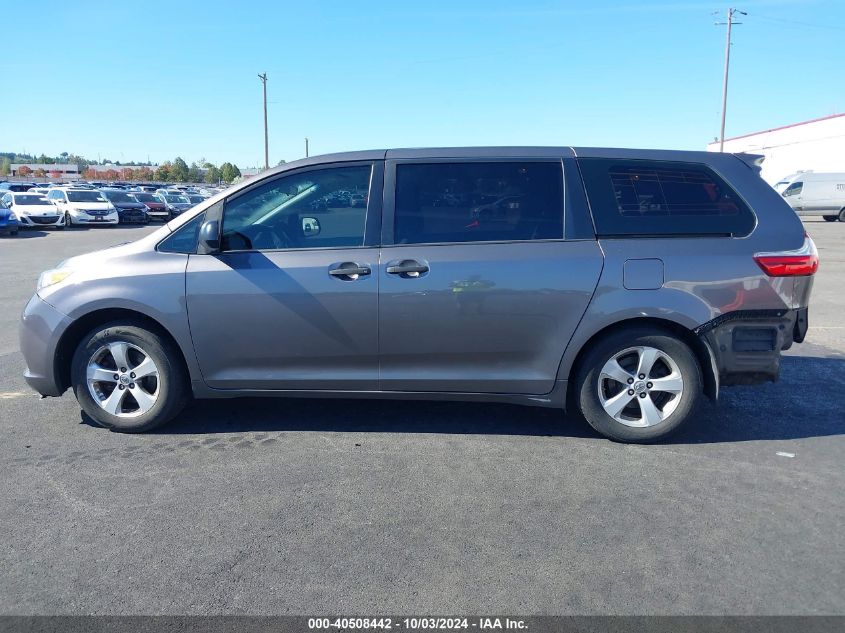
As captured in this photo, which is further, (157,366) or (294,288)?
(157,366)

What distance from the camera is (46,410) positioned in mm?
5254

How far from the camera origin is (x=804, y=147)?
45531mm

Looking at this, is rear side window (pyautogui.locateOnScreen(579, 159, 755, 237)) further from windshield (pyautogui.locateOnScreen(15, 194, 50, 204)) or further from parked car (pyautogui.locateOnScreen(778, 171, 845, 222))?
parked car (pyautogui.locateOnScreen(778, 171, 845, 222))

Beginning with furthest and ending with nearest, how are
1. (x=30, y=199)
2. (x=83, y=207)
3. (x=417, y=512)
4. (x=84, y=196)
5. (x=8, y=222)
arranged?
(x=84, y=196)
(x=83, y=207)
(x=30, y=199)
(x=8, y=222)
(x=417, y=512)

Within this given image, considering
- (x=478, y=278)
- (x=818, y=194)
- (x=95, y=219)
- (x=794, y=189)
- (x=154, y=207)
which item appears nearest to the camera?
(x=478, y=278)

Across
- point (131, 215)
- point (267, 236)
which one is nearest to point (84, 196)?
point (131, 215)

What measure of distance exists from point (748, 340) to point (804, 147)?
48437mm

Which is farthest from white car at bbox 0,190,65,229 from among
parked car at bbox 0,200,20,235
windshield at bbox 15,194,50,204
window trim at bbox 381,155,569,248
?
window trim at bbox 381,155,569,248

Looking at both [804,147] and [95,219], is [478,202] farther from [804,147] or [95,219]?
[804,147]

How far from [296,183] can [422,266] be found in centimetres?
107

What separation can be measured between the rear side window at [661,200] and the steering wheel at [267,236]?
2.04m

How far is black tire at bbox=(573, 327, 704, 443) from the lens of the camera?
174 inches

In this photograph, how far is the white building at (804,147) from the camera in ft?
138

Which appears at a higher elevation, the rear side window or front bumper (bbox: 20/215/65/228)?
the rear side window
